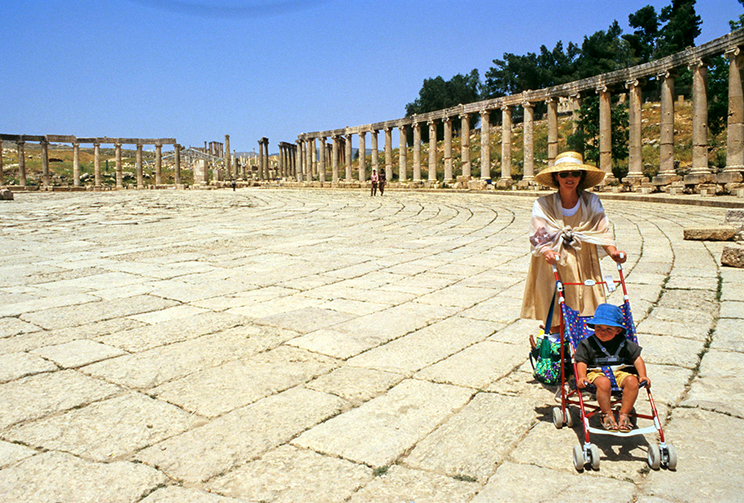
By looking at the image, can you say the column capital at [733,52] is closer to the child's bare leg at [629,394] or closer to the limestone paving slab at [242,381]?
the limestone paving slab at [242,381]

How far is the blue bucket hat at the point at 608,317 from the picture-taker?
10.5 ft

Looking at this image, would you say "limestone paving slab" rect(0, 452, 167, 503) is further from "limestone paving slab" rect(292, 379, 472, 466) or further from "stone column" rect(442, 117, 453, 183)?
"stone column" rect(442, 117, 453, 183)

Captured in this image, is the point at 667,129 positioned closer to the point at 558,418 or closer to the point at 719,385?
the point at 719,385

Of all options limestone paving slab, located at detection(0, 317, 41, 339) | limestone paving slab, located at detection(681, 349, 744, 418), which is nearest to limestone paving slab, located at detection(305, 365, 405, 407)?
limestone paving slab, located at detection(681, 349, 744, 418)

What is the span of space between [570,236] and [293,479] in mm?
2271

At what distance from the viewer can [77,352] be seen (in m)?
4.88

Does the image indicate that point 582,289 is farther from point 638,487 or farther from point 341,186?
point 341,186

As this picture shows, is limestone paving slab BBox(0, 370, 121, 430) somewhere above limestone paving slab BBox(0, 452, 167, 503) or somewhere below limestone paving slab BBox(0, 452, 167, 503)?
above

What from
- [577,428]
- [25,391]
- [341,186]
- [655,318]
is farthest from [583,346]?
[341,186]

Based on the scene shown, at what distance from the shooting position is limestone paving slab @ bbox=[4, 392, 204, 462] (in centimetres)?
325

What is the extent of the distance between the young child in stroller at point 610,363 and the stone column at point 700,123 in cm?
2014

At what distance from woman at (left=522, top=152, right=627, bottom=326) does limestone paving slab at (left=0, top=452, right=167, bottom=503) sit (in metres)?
2.63

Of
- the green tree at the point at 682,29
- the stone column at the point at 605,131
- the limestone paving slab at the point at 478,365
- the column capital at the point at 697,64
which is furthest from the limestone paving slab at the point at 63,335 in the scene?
the green tree at the point at 682,29

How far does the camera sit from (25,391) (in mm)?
4047
